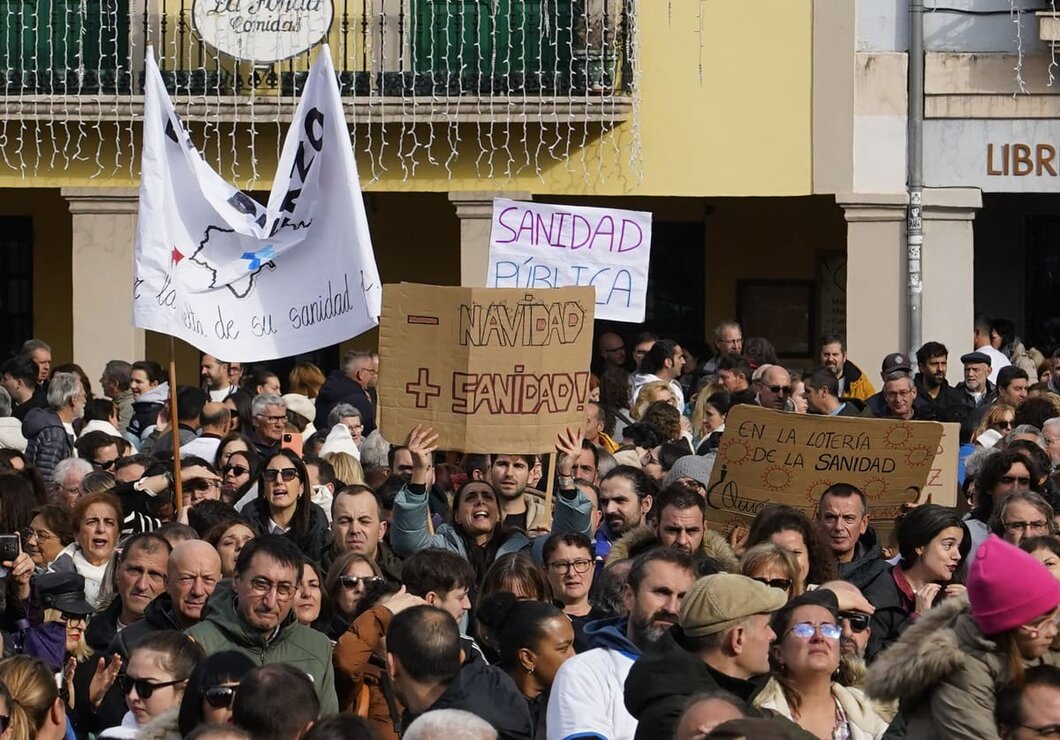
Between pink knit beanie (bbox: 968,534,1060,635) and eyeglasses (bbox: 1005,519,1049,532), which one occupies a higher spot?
pink knit beanie (bbox: 968,534,1060,635)

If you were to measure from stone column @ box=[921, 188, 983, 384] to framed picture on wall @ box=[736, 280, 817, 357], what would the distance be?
2.54 meters

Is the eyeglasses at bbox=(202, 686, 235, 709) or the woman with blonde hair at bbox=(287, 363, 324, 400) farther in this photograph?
the woman with blonde hair at bbox=(287, 363, 324, 400)

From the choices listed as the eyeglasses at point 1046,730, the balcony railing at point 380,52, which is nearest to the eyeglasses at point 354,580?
the eyeglasses at point 1046,730

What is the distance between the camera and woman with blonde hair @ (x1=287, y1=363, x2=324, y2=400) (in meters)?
15.8

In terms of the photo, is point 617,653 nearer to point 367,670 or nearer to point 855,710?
point 855,710

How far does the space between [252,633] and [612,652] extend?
4.51 feet

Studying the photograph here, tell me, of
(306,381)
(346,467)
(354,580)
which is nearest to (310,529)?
(346,467)

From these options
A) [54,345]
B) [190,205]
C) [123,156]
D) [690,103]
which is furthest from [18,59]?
[190,205]

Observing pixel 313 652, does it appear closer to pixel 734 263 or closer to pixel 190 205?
pixel 190 205

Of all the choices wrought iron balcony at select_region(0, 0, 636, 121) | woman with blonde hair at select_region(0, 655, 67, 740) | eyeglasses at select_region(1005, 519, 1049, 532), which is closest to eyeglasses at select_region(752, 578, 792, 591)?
eyeglasses at select_region(1005, 519, 1049, 532)

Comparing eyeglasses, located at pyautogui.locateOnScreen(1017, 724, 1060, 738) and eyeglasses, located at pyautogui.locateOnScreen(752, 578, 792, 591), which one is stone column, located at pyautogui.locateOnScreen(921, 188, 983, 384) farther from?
eyeglasses, located at pyautogui.locateOnScreen(1017, 724, 1060, 738)

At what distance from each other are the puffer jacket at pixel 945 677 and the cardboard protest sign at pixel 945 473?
17.1 feet

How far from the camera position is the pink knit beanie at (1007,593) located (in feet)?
19.1

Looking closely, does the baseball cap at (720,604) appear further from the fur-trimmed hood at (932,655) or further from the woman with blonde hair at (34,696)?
the woman with blonde hair at (34,696)
